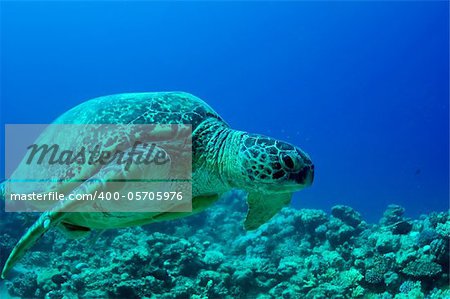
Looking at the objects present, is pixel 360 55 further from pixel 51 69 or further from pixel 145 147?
pixel 145 147

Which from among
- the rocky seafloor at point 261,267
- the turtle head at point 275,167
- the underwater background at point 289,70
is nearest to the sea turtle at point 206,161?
the turtle head at point 275,167

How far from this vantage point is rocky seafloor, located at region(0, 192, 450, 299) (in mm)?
5242

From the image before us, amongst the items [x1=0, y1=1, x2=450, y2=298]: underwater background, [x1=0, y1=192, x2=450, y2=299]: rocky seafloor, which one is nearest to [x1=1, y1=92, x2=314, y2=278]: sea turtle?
[x1=0, y1=192, x2=450, y2=299]: rocky seafloor

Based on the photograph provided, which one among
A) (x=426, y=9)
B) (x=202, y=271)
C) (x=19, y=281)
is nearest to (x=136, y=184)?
(x=202, y=271)

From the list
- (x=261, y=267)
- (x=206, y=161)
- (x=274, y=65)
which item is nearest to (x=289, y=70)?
(x=274, y=65)

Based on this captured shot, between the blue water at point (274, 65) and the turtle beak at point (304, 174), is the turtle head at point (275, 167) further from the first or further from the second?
the blue water at point (274, 65)

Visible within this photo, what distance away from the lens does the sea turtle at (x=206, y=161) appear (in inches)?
146

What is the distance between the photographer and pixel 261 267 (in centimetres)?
637

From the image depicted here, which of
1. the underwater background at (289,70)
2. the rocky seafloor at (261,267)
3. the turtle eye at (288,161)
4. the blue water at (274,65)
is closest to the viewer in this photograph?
the turtle eye at (288,161)

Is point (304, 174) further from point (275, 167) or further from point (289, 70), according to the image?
point (289, 70)

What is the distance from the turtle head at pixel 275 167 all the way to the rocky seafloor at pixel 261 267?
2443 mm

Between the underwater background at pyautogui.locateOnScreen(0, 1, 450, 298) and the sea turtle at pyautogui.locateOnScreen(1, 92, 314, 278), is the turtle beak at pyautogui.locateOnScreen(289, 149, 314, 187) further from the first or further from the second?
the underwater background at pyautogui.locateOnScreen(0, 1, 450, 298)

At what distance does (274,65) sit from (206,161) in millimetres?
118968

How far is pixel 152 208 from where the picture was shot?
13.2 ft
